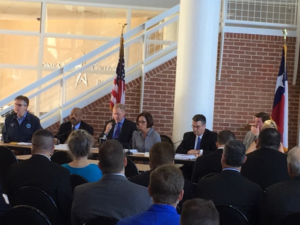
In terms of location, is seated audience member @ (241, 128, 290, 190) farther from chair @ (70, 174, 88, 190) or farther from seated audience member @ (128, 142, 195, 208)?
chair @ (70, 174, 88, 190)

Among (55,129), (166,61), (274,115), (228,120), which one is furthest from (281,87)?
(55,129)

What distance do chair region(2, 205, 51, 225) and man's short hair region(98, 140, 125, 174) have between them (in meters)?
0.63

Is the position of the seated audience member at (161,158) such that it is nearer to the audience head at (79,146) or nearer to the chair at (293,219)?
the audience head at (79,146)

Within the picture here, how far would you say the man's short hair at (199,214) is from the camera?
2061 millimetres

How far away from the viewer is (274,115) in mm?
8703

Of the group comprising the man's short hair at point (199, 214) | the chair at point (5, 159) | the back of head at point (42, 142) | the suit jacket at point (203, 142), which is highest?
the back of head at point (42, 142)

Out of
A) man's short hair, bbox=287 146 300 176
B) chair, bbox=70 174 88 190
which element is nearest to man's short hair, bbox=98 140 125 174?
chair, bbox=70 174 88 190

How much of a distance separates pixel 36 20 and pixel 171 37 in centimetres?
327

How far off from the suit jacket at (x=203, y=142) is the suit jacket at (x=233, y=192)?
328 cm

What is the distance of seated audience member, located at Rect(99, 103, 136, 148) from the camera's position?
7.66 meters

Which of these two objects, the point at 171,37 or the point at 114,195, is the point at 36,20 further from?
the point at 114,195

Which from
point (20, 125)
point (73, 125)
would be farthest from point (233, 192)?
point (73, 125)

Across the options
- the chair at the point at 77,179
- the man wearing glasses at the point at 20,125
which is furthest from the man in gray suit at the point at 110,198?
the man wearing glasses at the point at 20,125

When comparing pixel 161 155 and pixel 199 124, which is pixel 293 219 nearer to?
pixel 161 155
